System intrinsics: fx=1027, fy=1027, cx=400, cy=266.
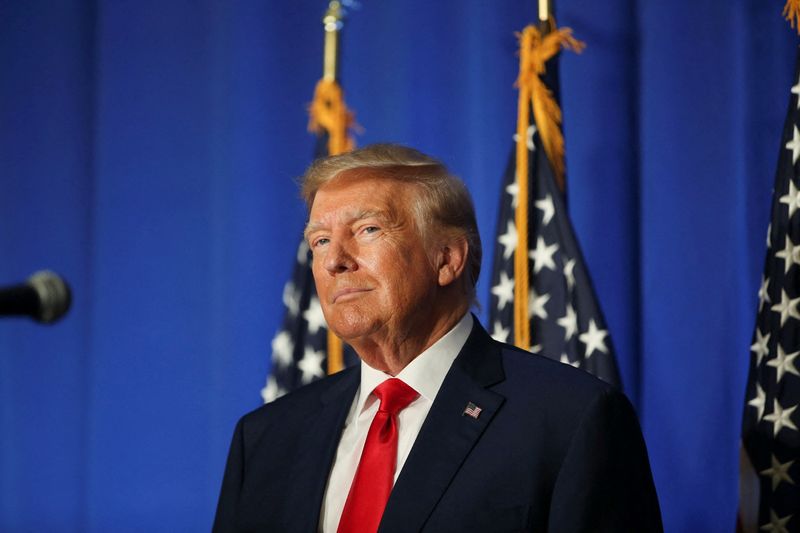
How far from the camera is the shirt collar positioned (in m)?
2.22

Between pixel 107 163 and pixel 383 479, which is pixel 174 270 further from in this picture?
pixel 383 479

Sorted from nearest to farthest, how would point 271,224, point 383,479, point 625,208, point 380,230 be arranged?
1. point 383,479
2. point 380,230
3. point 625,208
4. point 271,224

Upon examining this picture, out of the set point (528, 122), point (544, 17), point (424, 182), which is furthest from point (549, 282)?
point (424, 182)

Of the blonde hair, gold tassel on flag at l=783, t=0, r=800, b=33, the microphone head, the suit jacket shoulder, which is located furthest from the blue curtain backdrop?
the microphone head

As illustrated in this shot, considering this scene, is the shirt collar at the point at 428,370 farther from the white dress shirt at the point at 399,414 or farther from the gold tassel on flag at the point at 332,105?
the gold tassel on flag at the point at 332,105

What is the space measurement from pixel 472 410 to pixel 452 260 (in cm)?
38

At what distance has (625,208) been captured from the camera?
3426mm

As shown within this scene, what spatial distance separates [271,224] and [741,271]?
1.66m

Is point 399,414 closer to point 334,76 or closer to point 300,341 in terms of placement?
point 300,341

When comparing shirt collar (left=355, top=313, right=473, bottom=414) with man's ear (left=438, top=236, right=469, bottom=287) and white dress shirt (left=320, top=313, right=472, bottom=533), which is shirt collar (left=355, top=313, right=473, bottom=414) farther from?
man's ear (left=438, top=236, right=469, bottom=287)

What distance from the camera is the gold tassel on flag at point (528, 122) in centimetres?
320

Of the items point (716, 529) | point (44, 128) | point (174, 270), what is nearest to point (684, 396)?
point (716, 529)

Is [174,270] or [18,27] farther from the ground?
[18,27]

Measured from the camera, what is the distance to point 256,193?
3812mm
